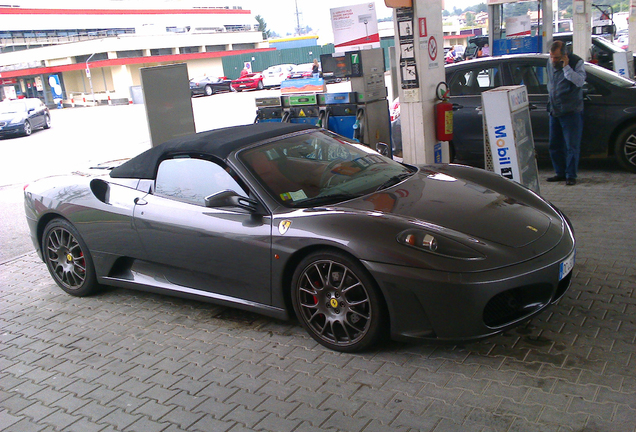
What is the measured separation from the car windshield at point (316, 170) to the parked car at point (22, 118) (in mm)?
21022

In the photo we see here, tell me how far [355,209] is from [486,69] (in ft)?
19.3

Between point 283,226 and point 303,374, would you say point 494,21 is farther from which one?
point 303,374

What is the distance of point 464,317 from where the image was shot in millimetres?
3385

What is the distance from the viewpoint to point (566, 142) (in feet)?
24.6

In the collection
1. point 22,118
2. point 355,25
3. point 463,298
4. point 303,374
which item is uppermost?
point 355,25

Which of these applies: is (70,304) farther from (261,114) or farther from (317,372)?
(261,114)

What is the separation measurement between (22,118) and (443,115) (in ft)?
66.0

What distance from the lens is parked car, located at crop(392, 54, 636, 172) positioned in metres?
7.92

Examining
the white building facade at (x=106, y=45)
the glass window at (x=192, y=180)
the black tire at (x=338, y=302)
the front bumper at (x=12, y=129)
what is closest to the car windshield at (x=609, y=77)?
the glass window at (x=192, y=180)

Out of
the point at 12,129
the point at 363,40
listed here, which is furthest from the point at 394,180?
the point at 12,129

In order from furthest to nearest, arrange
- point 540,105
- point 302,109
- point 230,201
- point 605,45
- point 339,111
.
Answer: point 605,45, point 302,109, point 339,111, point 540,105, point 230,201

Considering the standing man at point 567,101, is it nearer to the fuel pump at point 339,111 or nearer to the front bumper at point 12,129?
the fuel pump at point 339,111

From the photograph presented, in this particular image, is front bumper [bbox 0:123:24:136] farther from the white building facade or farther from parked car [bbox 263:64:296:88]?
the white building facade

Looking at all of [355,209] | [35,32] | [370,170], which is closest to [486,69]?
[370,170]
